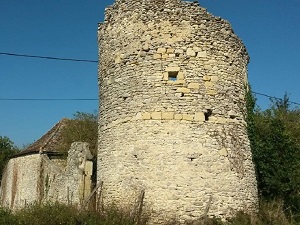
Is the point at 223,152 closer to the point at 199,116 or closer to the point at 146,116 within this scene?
the point at 199,116

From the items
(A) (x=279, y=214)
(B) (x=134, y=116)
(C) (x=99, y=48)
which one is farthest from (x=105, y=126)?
(A) (x=279, y=214)

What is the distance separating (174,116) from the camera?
9.59 m

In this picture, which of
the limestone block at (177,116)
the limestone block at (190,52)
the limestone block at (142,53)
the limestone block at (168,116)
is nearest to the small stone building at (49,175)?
the limestone block at (168,116)

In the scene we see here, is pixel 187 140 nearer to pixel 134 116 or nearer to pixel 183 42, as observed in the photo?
pixel 134 116

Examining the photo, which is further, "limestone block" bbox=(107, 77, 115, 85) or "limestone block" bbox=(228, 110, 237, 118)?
"limestone block" bbox=(107, 77, 115, 85)

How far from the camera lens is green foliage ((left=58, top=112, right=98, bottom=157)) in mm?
18188

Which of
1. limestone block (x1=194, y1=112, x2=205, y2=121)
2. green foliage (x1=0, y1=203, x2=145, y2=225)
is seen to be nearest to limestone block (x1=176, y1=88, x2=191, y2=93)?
limestone block (x1=194, y1=112, x2=205, y2=121)

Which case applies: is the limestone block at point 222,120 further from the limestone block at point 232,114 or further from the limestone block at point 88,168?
the limestone block at point 88,168

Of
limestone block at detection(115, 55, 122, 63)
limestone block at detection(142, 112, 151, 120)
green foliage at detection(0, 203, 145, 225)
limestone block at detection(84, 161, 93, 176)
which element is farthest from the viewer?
limestone block at detection(84, 161, 93, 176)

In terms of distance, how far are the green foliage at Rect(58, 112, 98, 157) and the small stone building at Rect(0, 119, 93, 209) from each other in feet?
1.28

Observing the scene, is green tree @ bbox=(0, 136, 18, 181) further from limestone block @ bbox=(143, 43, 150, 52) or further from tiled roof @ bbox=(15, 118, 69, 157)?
limestone block @ bbox=(143, 43, 150, 52)

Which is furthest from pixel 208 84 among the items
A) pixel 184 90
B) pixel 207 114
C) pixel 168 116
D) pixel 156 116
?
pixel 156 116

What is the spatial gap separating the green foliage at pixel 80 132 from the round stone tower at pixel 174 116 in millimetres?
7519

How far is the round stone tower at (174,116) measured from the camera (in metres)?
9.28
